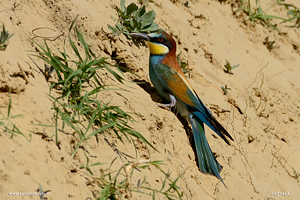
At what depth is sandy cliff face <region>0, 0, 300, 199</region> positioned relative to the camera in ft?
7.77

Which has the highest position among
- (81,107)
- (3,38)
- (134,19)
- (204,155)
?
(3,38)

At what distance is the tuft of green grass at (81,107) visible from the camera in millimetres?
2633

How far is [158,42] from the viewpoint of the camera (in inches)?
157

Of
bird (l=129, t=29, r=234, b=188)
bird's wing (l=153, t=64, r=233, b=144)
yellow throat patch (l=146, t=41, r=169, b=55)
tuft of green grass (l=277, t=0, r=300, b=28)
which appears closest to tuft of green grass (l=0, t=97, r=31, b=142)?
bird (l=129, t=29, r=234, b=188)

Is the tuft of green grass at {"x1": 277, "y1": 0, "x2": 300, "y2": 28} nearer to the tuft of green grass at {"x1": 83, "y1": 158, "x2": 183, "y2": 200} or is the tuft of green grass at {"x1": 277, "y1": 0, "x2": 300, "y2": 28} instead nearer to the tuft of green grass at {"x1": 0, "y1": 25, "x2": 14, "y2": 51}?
the tuft of green grass at {"x1": 83, "y1": 158, "x2": 183, "y2": 200}

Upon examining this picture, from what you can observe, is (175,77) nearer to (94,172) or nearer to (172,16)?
(172,16)

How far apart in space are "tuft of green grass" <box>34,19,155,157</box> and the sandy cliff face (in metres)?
0.07

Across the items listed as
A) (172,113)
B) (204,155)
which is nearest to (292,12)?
(172,113)

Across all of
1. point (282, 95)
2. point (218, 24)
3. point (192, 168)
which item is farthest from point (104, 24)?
point (282, 95)

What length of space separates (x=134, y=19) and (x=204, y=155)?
4.93 ft

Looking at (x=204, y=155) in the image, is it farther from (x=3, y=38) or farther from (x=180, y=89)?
(x=3, y=38)

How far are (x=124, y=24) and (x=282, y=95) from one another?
2379mm

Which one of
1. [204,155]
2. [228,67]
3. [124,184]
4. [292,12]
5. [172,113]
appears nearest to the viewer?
[124,184]

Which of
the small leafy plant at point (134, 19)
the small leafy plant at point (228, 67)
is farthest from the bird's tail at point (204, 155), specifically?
the small leafy plant at point (228, 67)
